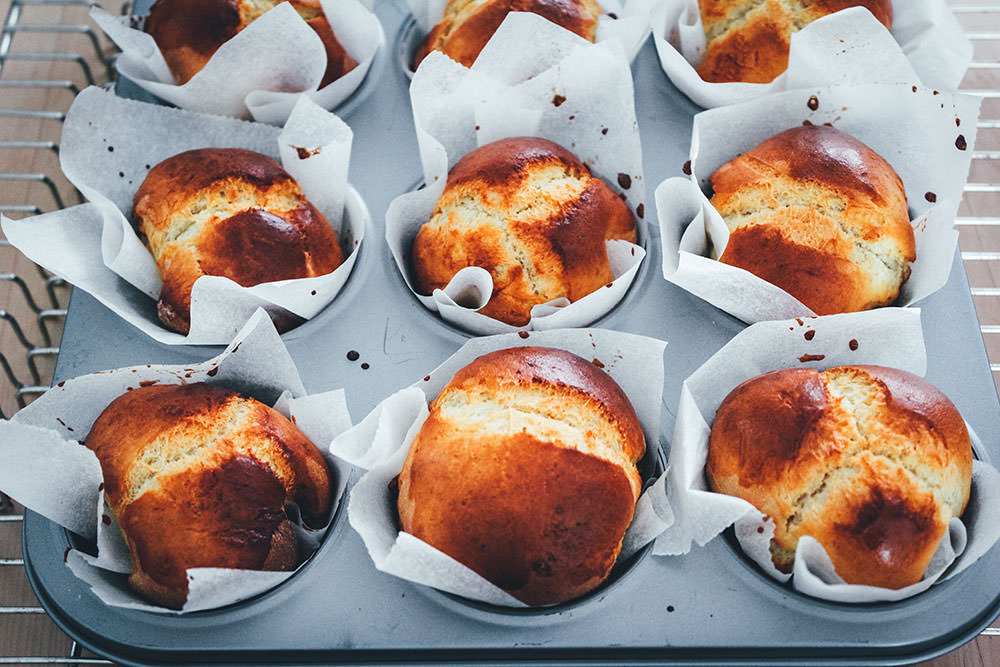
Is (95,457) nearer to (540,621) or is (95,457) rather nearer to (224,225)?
(224,225)

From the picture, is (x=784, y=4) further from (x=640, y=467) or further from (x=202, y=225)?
(x=202, y=225)

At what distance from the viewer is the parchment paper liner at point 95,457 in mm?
1508

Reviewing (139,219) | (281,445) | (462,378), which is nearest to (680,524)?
(462,378)

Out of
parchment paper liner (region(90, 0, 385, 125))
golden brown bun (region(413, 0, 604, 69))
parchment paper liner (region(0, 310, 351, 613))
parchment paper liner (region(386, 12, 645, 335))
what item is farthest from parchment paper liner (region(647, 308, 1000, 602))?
parchment paper liner (region(90, 0, 385, 125))

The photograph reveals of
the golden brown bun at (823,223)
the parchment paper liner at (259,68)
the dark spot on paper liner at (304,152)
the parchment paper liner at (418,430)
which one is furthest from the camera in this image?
the parchment paper liner at (259,68)

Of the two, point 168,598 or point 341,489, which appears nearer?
point 168,598

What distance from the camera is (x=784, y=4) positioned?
2141 millimetres

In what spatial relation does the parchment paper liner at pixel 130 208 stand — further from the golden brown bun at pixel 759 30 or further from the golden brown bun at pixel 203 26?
the golden brown bun at pixel 759 30

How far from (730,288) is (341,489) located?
83 cm

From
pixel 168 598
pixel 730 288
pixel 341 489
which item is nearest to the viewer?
pixel 168 598

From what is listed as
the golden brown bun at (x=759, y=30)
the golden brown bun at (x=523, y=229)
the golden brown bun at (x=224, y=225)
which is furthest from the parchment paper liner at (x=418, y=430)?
the golden brown bun at (x=759, y=30)

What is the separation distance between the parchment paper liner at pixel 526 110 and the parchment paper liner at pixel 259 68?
0.29 meters

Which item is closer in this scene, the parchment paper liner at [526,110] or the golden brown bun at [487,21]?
the parchment paper liner at [526,110]

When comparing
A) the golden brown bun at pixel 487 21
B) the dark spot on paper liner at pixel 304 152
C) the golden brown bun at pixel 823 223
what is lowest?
the golden brown bun at pixel 823 223
